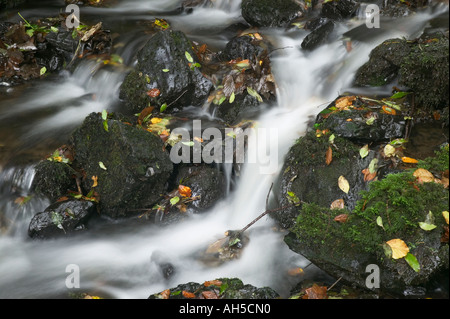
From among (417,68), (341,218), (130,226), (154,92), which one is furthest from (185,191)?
(417,68)

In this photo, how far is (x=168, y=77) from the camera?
6.68 m

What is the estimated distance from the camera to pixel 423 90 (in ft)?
16.7

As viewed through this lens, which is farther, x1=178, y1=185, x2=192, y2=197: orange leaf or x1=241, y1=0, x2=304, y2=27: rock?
x1=241, y1=0, x2=304, y2=27: rock

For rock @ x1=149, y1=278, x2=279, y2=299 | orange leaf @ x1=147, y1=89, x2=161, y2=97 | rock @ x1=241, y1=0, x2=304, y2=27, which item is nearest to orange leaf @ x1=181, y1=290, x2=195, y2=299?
rock @ x1=149, y1=278, x2=279, y2=299

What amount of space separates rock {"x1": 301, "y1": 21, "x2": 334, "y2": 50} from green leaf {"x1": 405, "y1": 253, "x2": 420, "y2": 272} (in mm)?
4394

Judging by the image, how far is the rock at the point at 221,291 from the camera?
12.4ft

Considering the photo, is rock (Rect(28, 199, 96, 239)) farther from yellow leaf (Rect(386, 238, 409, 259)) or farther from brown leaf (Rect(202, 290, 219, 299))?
yellow leaf (Rect(386, 238, 409, 259))

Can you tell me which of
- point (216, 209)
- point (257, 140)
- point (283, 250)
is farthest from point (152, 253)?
point (257, 140)

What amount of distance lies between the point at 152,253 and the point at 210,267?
2.25 feet

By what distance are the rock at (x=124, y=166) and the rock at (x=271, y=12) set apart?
370 cm

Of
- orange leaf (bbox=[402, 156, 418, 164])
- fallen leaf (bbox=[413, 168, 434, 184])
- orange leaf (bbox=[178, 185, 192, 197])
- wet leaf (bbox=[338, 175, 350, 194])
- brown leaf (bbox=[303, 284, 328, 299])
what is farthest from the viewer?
orange leaf (bbox=[178, 185, 192, 197])

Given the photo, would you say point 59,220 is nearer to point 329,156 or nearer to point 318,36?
point 329,156

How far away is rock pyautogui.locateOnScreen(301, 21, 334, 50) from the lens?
7270mm

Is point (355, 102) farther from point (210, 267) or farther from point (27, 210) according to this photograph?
point (27, 210)
